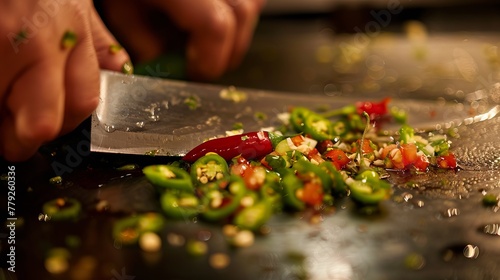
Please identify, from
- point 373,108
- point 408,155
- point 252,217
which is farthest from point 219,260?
point 373,108

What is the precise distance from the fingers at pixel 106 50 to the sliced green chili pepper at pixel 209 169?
1.77 feet

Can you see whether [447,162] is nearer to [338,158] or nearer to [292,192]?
[338,158]

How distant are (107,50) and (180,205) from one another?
0.71 metres

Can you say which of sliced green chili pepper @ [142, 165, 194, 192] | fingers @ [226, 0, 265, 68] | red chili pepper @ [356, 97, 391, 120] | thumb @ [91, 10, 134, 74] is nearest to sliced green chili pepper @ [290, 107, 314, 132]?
red chili pepper @ [356, 97, 391, 120]

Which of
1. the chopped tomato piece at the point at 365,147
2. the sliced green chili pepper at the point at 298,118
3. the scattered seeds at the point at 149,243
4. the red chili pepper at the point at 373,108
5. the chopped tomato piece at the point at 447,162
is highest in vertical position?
the chopped tomato piece at the point at 447,162

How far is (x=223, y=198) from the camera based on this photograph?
4.42 ft

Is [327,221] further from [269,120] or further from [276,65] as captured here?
[276,65]

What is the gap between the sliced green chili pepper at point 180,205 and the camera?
1327 mm

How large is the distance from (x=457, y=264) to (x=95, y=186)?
0.96 meters

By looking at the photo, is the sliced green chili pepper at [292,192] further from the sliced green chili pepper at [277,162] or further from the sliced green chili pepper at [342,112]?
the sliced green chili pepper at [342,112]

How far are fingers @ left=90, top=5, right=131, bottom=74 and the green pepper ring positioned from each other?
569mm

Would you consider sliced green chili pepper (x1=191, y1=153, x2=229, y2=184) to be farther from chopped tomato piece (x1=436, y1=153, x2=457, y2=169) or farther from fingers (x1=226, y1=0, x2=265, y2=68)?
fingers (x1=226, y1=0, x2=265, y2=68)

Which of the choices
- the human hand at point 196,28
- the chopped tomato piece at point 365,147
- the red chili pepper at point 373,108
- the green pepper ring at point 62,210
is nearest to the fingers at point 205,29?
the human hand at point 196,28

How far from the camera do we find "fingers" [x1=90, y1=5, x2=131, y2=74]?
5.69 ft
